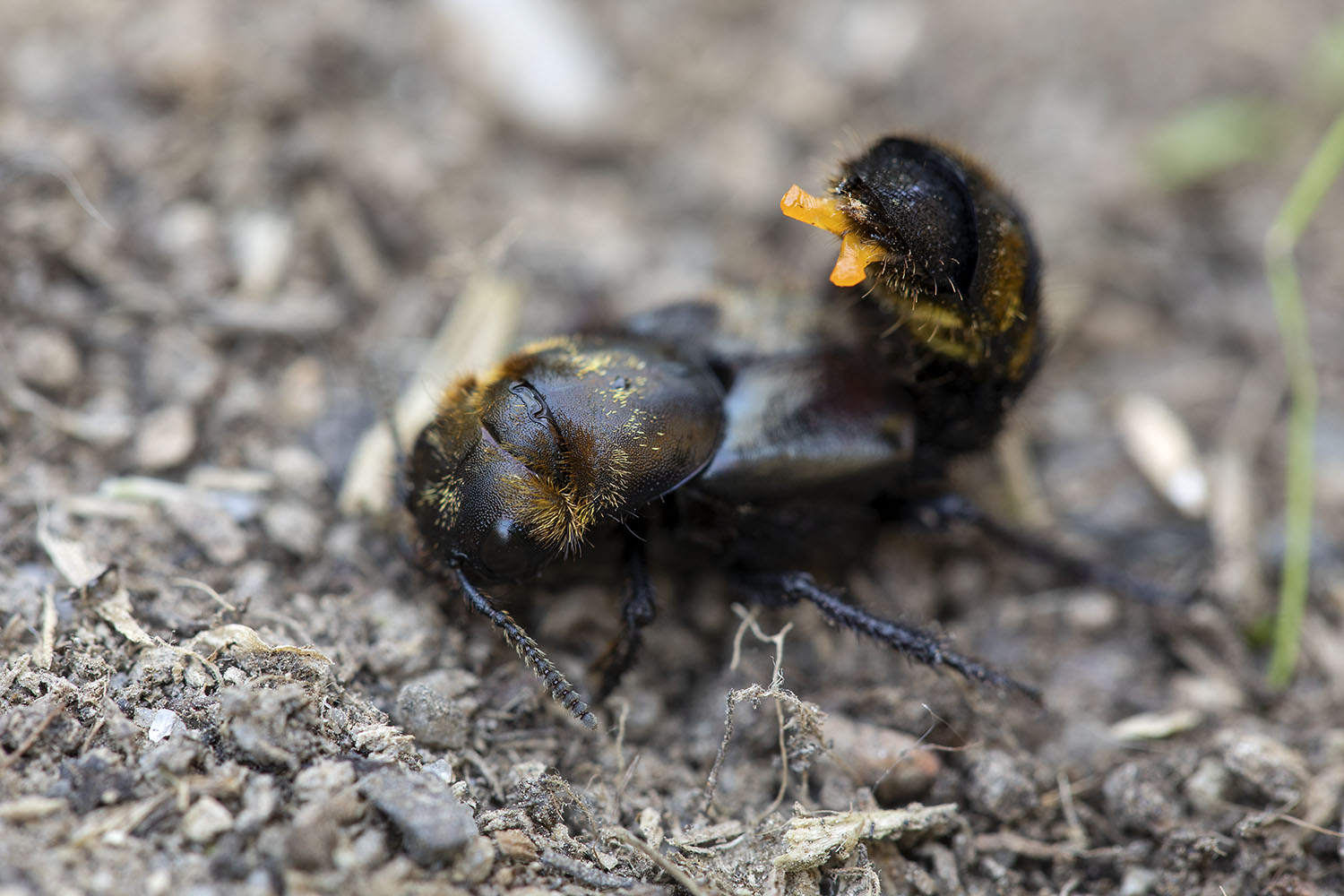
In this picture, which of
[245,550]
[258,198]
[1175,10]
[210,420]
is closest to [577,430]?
[245,550]

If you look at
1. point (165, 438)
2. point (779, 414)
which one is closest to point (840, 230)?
point (779, 414)

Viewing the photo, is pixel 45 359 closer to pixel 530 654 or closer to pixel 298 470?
pixel 298 470

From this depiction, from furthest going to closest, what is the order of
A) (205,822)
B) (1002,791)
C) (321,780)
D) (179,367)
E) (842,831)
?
(179,367), (1002,791), (842,831), (321,780), (205,822)

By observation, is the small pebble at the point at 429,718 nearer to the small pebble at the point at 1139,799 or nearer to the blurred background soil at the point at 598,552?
the blurred background soil at the point at 598,552

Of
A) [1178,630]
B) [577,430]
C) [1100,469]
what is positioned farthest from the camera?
[1100,469]

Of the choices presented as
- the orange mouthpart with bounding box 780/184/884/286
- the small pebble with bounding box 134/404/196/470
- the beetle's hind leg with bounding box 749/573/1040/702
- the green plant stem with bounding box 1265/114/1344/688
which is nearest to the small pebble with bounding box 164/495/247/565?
the small pebble with bounding box 134/404/196/470

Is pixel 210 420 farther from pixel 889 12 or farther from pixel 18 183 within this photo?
pixel 889 12

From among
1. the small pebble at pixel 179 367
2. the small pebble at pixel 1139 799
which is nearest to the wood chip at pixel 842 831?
the small pebble at pixel 1139 799

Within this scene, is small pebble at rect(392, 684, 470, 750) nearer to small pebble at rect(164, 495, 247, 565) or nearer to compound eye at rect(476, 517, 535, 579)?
compound eye at rect(476, 517, 535, 579)
